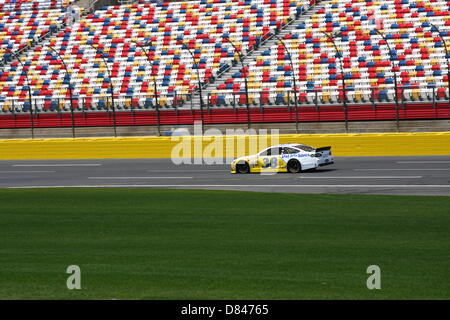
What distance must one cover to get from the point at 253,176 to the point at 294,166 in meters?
1.55

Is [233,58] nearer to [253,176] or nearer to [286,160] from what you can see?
[286,160]

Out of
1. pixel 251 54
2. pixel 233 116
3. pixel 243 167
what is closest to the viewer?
pixel 243 167

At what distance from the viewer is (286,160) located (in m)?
32.2

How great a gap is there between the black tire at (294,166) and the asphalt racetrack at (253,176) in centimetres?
36

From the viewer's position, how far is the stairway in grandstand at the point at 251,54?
161 ft

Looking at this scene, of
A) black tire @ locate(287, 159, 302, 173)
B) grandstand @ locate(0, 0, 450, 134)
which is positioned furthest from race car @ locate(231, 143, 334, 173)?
grandstand @ locate(0, 0, 450, 134)

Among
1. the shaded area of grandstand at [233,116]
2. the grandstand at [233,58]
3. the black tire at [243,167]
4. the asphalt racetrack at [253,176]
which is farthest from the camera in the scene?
the grandstand at [233,58]

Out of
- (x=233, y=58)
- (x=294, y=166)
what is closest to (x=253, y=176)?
(x=294, y=166)

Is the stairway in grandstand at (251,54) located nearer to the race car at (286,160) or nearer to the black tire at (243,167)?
the black tire at (243,167)

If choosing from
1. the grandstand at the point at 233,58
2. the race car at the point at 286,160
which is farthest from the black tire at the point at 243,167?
the grandstand at the point at 233,58

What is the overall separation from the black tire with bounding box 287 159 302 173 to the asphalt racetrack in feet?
1.17

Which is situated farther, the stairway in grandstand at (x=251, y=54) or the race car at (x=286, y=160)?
the stairway in grandstand at (x=251, y=54)
